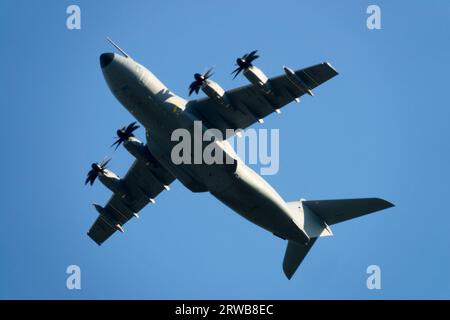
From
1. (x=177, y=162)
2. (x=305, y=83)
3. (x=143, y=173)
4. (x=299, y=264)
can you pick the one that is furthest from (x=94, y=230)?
(x=305, y=83)

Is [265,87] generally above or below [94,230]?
above

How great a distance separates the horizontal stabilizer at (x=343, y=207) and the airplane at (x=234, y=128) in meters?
0.06

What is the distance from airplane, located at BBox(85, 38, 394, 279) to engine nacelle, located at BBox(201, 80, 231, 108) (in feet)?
0.20

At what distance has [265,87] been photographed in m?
42.7

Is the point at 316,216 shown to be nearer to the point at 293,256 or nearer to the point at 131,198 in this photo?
the point at 293,256

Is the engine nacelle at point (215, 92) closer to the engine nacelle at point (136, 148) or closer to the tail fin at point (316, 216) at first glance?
the engine nacelle at point (136, 148)

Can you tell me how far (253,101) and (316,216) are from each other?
929 centimetres

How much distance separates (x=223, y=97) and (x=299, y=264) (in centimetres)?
1247

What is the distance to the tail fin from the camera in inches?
1831

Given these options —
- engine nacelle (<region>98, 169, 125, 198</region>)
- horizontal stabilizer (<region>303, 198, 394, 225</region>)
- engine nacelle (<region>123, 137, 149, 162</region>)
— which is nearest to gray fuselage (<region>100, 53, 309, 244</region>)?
engine nacelle (<region>123, 137, 149, 162</region>)

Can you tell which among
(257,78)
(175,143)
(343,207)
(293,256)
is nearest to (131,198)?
(175,143)

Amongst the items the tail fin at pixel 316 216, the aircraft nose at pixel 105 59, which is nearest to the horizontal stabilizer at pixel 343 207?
the tail fin at pixel 316 216
